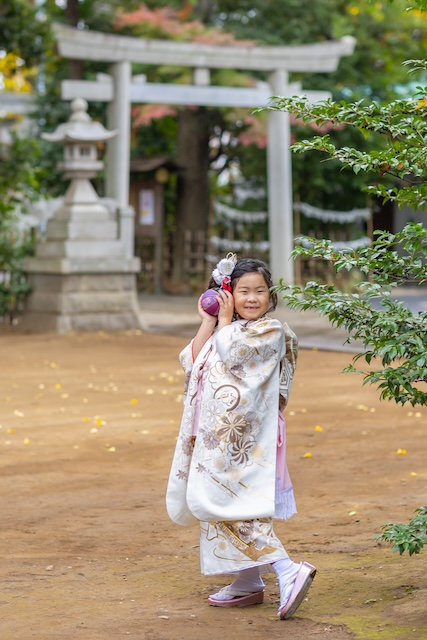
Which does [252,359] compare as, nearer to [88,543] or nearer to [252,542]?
[252,542]

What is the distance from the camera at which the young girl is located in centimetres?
403

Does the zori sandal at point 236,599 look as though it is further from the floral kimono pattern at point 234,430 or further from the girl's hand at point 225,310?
the girl's hand at point 225,310

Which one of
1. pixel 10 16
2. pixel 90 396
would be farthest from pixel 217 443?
pixel 10 16

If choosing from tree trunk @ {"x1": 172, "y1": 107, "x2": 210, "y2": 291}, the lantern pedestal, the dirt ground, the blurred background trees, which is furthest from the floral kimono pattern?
tree trunk @ {"x1": 172, "y1": 107, "x2": 210, "y2": 291}

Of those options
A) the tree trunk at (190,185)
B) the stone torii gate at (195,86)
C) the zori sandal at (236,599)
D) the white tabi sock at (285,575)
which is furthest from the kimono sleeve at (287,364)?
the tree trunk at (190,185)

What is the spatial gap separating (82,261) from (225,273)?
10850 millimetres

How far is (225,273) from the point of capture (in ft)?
14.0

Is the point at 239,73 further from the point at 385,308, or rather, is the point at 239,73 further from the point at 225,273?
the point at 385,308

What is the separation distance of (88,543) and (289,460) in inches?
85.3

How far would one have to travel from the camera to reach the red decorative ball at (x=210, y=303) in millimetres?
4238

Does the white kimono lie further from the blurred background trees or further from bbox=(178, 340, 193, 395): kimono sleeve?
the blurred background trees

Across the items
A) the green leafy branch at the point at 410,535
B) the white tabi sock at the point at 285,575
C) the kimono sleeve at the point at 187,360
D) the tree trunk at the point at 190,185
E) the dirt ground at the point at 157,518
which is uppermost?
the tree trunk at the point at 190,185

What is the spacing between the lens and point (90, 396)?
9680 mm

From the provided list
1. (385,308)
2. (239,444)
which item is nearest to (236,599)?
(239,444)
